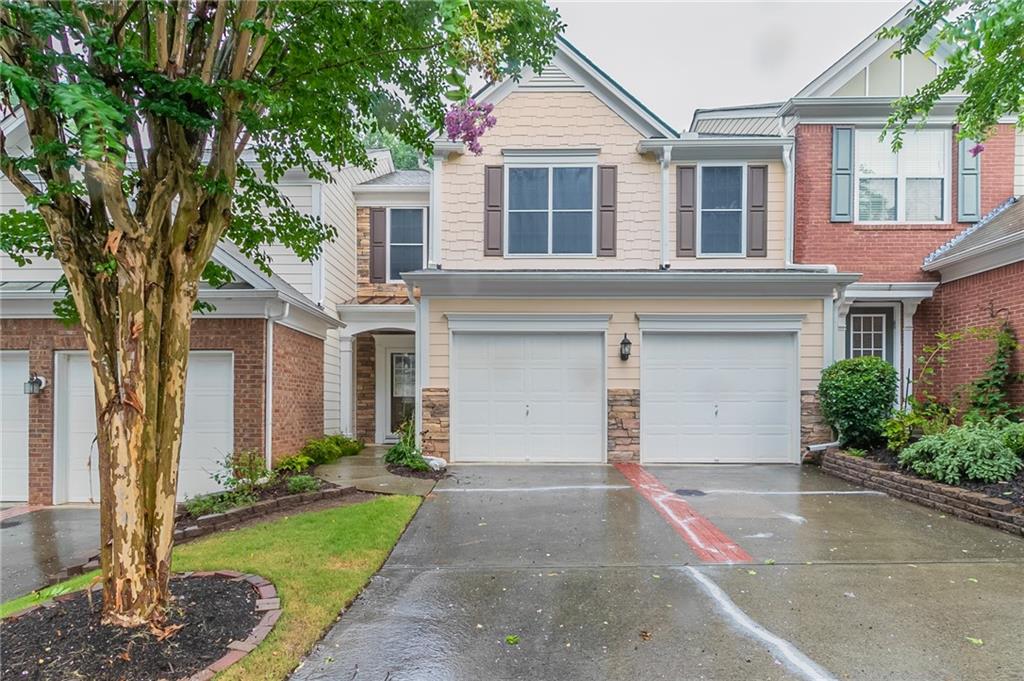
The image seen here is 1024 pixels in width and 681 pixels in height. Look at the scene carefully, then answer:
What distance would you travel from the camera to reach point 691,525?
5.64 metres

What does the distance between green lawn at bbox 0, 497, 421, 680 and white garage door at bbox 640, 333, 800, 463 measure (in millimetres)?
4865

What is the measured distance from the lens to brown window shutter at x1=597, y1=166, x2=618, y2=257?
31.3ft

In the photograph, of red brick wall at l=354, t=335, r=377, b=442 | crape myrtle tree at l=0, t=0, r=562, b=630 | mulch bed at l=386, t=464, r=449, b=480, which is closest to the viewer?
crape myrtle tree at l=0, t=0, r=562, b=630

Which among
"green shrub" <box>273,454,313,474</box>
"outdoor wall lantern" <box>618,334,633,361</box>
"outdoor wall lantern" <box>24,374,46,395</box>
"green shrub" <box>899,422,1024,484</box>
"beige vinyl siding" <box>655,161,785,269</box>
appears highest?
"beige vinyl siding" <box>655,161,785,269</box>

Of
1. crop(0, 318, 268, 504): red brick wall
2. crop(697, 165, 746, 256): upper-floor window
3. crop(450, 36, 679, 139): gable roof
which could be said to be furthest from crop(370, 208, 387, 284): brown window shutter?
crop(697, 165, 746, 256): upper-floor window

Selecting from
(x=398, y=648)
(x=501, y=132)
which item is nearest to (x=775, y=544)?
(x=398, y=648)

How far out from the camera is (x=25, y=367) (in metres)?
7.71

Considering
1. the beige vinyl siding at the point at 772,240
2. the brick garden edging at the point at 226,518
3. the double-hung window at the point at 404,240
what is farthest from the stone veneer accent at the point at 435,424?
the beige vinyl siding at the point at 772,240

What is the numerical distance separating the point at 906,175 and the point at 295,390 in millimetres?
11889

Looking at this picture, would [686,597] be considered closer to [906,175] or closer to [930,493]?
[930,493]

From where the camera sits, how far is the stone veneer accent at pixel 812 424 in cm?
898

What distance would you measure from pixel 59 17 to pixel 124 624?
3575 millimetres

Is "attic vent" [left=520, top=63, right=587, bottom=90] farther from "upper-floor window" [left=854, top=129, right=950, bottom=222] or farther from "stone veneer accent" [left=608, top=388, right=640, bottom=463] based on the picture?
"stone veneer accent" [left=608, top=388, right=640, bottom=463]

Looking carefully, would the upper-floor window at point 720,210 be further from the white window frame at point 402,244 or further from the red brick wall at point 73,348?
the red brick wall at point 73,348
